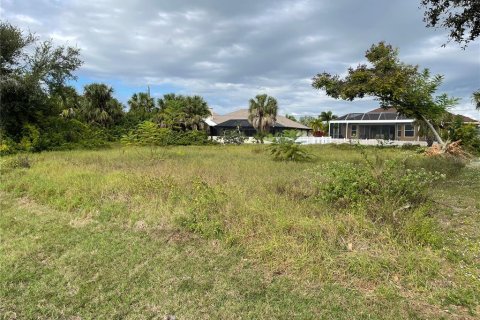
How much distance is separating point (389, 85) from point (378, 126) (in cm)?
2726

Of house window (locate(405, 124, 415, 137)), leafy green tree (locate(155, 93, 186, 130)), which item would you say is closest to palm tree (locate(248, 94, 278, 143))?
leafy green tree (locate(155, 93, 186, 130))

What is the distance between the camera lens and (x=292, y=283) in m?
3.50

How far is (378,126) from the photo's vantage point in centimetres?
3997

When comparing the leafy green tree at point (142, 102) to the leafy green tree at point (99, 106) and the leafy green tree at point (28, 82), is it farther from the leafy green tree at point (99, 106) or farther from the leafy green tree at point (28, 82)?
the leafy green tree at point (28, 82)

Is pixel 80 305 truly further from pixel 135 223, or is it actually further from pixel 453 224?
pixel 453 224

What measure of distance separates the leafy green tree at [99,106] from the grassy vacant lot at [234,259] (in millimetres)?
28298

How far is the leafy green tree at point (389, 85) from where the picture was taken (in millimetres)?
14727

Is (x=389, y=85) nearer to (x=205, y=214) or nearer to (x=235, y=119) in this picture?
(x=205, y=214)

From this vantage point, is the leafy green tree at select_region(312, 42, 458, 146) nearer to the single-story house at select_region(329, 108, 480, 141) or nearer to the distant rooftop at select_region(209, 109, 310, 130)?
the single-story house at select_region(329, 108, 480, 141)

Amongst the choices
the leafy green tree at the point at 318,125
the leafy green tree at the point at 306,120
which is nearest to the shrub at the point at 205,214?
the leafy green tree at the point at 318,125

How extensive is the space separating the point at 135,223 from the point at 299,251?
260cm

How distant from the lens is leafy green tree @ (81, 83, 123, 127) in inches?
1284

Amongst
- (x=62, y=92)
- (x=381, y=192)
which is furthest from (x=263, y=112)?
(x=381, y=192)

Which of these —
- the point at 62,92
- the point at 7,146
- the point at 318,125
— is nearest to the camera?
the point at 7,146
